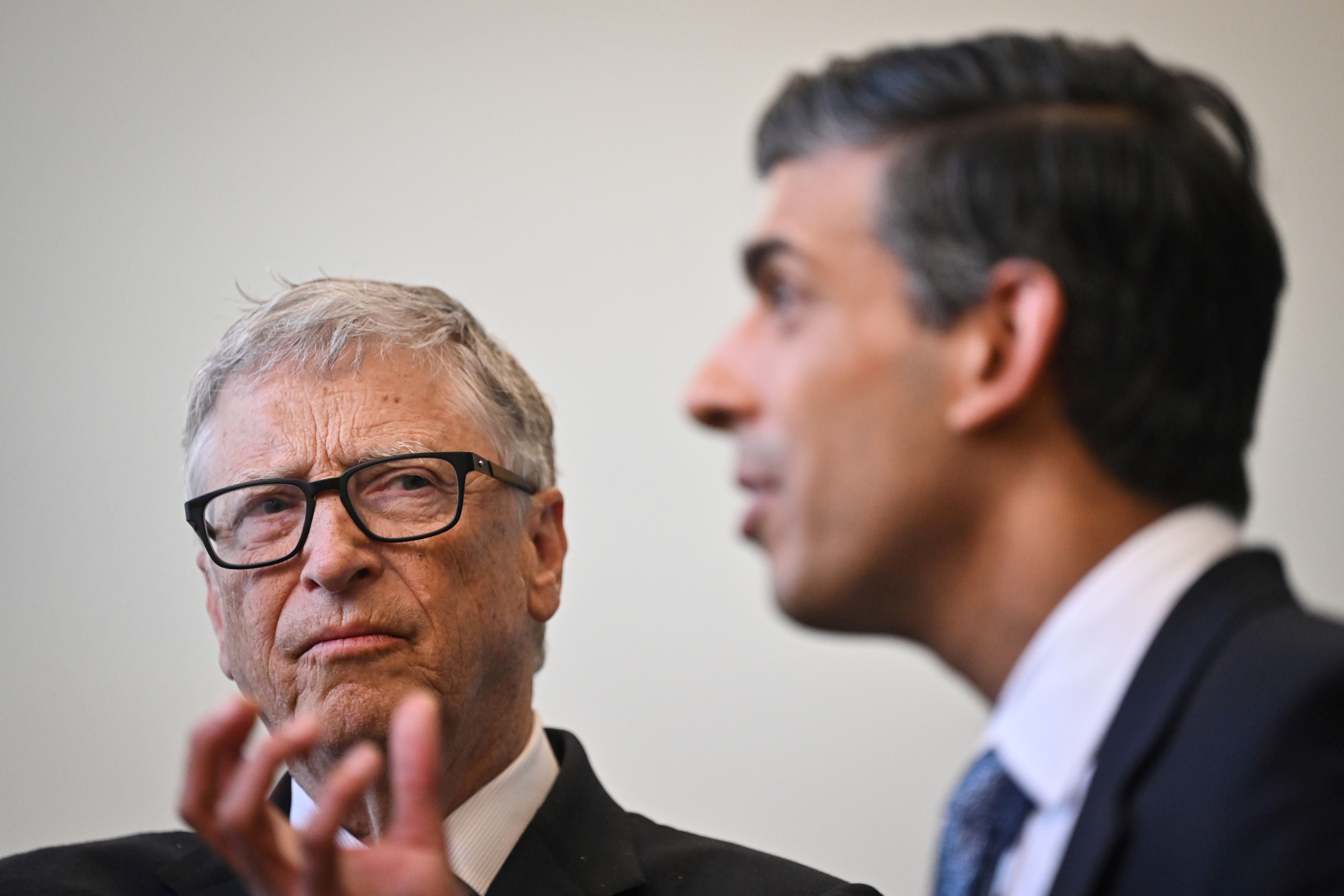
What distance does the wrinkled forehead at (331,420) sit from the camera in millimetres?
1687

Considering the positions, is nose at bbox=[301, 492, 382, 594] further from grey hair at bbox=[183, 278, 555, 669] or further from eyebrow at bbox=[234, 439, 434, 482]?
grey hair at bbox=[183, 278, 555, 669]

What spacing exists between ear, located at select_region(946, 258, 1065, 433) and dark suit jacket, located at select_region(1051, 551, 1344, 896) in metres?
0.20

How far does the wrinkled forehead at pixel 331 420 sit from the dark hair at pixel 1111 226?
86cm

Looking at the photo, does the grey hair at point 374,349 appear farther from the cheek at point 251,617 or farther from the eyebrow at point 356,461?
the cheek at point 251,617

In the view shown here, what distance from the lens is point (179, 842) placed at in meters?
1.92

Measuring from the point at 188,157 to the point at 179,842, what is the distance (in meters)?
1.64

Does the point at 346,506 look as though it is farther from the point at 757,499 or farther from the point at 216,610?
the point at 757,499

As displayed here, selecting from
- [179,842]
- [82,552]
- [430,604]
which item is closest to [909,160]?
[430,604]

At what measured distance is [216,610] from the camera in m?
1.82

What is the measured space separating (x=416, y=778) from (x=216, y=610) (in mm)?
987

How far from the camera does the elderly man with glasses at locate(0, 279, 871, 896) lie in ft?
5.32

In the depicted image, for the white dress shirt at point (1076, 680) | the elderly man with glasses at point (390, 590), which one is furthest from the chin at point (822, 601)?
the elderly man with glasses at point (390, 590)

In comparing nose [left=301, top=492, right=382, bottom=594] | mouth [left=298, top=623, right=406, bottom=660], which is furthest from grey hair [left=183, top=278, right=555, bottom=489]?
mouth [left=298, top=623, right=406, bottom=660]

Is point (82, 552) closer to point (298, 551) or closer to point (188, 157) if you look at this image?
point (188, 157)
